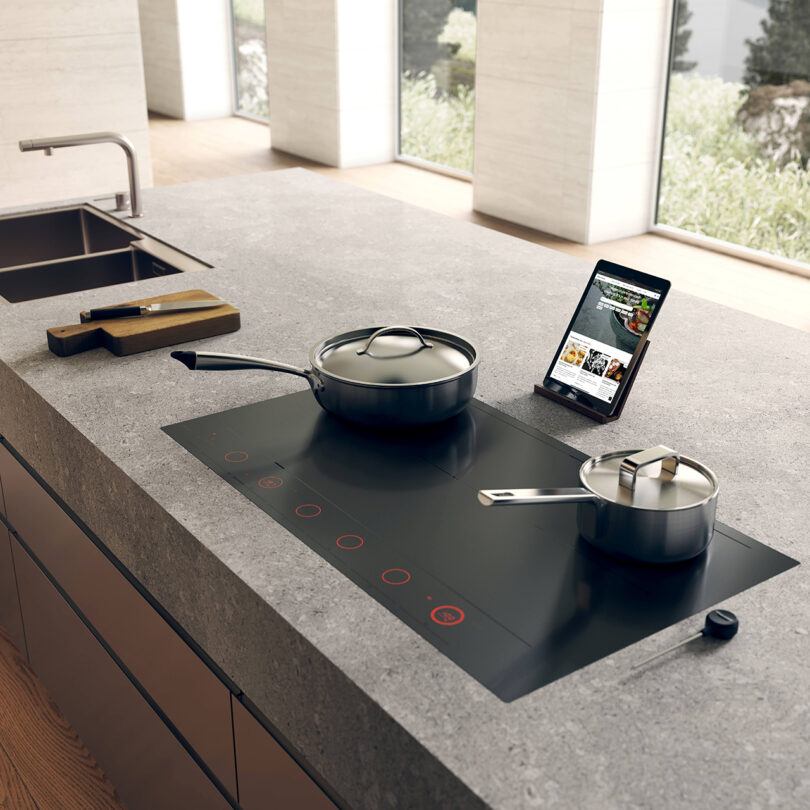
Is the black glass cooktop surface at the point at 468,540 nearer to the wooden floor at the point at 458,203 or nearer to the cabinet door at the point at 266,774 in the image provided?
the cabinet door at the point at 266,774

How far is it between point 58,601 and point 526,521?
1.00 m

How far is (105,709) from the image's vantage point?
1.63 metres

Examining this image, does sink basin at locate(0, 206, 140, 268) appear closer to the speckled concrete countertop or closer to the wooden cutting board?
the speckled concrete countertop

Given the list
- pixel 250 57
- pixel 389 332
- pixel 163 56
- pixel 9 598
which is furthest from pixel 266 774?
pixel 163 56

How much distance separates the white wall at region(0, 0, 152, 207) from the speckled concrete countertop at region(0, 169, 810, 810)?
2.97 m

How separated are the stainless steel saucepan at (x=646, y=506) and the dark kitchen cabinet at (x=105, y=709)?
613mm

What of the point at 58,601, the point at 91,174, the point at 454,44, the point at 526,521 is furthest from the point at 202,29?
the point at 526,521

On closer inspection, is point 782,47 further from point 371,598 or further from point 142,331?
point 371,598

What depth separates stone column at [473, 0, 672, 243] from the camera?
4.98 m

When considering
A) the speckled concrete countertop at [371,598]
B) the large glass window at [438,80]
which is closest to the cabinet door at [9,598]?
the speckled concrete countertop at [371,598]

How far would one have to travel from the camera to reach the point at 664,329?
176cm

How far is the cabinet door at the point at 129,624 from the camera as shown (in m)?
1.22

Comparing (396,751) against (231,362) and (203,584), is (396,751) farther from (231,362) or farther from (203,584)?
(231,362)

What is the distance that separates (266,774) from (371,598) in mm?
279
